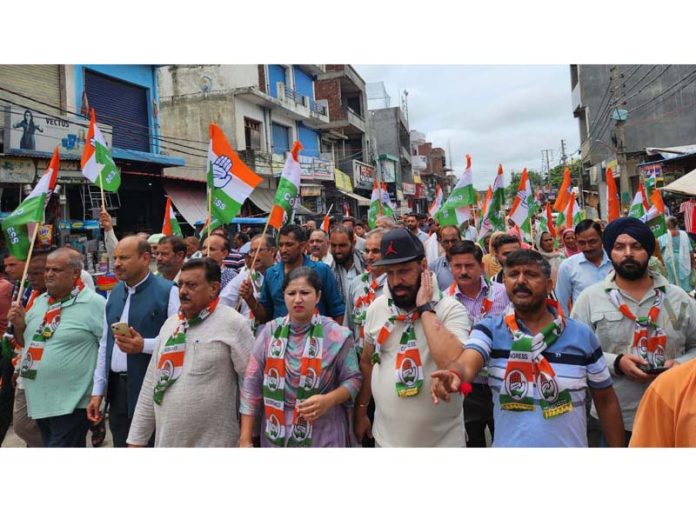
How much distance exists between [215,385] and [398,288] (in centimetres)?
124

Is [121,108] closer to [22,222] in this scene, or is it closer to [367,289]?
[22,222]

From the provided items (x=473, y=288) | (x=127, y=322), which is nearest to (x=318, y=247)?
(x=473, y=288)

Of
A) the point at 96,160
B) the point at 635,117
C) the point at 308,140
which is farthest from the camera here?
the point at 308,140

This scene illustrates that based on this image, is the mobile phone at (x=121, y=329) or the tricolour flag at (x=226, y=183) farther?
the tricolour flag at (x=226, y=183)

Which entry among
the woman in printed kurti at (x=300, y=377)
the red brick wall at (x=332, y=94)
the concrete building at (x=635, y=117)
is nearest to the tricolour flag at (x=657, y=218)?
the woman in printed kurti at (x=300, y=377)

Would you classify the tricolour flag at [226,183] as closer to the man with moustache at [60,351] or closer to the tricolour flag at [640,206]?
the man with moustache at [60,351]

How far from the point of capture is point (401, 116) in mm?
44375

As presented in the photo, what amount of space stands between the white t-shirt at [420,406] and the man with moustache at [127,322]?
1.68m

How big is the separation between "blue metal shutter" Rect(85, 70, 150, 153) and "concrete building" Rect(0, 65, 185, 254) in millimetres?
30

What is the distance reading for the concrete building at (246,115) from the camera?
22.1m

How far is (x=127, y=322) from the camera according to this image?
3471 millimetres

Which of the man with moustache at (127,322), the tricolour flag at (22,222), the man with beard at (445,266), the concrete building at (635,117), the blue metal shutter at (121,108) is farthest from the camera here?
the concrete building at (635,117)

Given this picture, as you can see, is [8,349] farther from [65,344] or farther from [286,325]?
[286,325]

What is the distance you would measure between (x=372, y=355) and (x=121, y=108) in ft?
55.1
